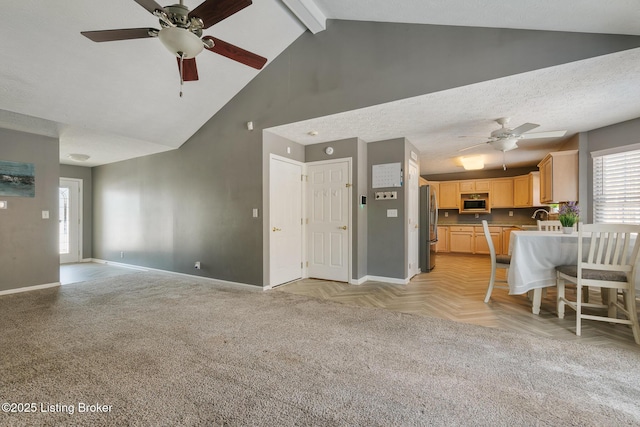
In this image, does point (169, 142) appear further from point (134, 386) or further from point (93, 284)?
point (134, 386)

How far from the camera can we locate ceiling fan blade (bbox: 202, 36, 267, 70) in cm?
232

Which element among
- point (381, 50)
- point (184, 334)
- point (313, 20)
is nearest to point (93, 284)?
point (184, 334)

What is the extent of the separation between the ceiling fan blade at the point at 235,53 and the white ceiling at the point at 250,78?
111 centimetres

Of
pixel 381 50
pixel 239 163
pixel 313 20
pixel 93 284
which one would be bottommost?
pixel 93 284

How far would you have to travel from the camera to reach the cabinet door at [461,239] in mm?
7703

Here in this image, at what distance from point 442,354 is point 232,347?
5.60ft

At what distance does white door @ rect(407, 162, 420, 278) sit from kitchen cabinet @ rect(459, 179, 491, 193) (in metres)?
3.21

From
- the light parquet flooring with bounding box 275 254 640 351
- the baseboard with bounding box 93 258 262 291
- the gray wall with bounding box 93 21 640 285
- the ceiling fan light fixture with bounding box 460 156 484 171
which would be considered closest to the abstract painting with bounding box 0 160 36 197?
the gray wall with bounding box 93 21 640 285

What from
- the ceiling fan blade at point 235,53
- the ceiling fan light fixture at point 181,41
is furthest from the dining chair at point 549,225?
the ceiling fan light fixture at point 181,41

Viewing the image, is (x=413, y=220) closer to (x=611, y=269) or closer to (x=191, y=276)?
(x=611, y=269)

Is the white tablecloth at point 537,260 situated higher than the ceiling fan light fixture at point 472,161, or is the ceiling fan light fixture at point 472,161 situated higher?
the ceiling fan light fixture at point 472,161

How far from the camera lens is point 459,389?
1758 millimetres

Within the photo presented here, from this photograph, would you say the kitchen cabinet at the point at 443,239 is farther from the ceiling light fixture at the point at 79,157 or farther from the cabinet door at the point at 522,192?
the ceiling light fixture at the point at 79,157

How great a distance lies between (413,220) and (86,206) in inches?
304
